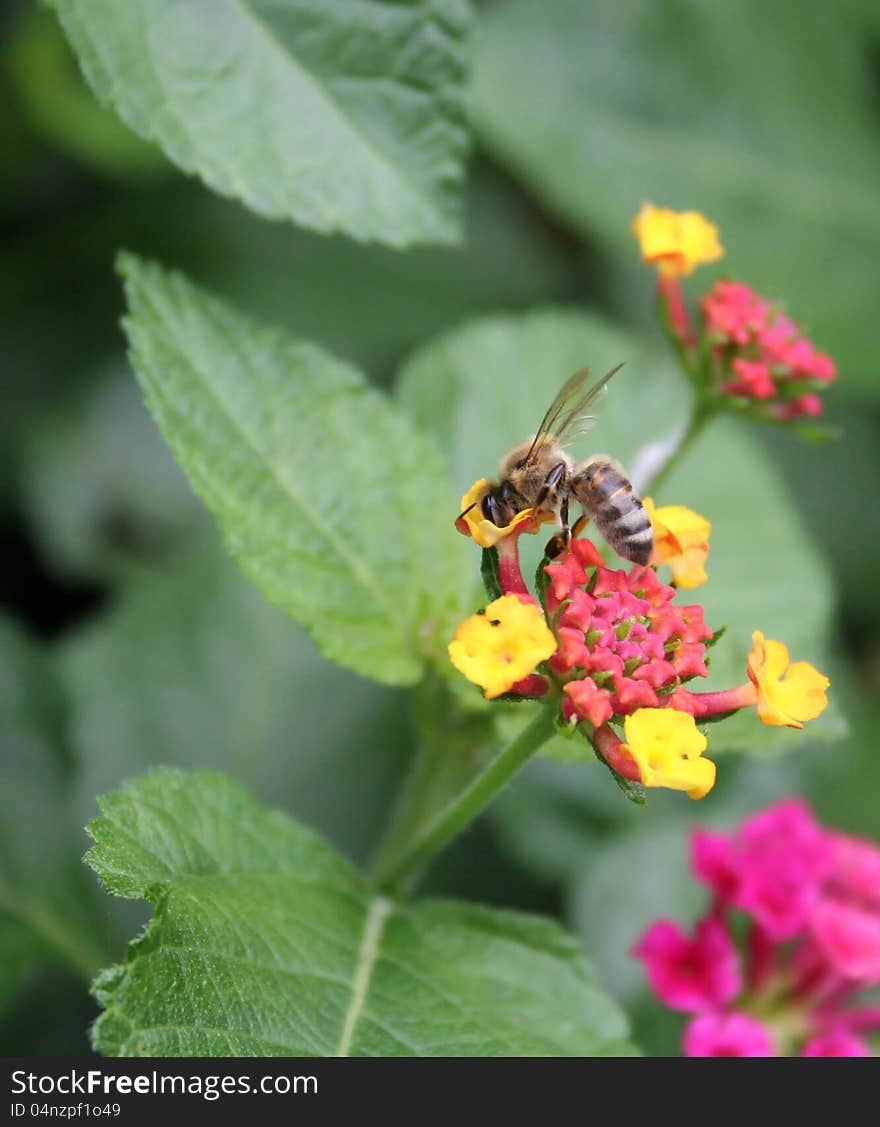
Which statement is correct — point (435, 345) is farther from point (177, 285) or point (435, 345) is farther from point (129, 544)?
point (129, 544)

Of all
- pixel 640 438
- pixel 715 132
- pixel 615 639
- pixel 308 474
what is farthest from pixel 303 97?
pixel 715 132

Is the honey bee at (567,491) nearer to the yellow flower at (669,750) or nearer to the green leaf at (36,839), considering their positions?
the yellow flower at (669,750)

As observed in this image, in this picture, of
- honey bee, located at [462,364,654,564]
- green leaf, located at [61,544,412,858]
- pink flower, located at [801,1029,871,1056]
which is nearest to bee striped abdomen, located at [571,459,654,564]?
honey bee, located at [462,364,654,564]

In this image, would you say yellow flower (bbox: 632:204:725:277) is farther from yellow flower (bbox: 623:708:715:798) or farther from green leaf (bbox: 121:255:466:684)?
yellow flower (bbox: 623:708:715:798)

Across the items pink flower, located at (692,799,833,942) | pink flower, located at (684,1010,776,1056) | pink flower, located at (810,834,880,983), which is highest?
pink flower, located at (692,799,833,942)

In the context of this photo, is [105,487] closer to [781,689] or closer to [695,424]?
[695,424]
